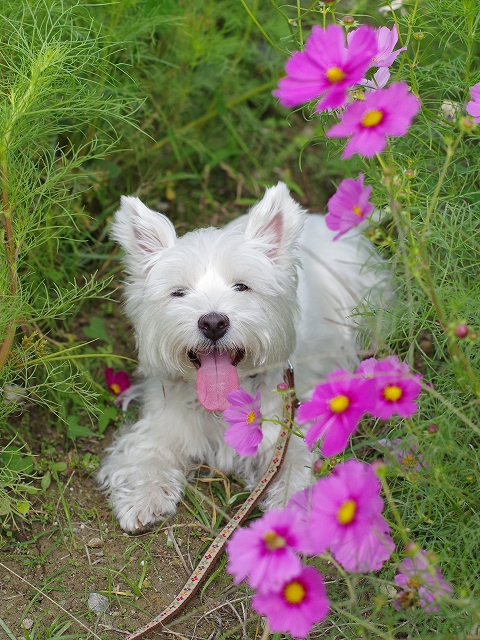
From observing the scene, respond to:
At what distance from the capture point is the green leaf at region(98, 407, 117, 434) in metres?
2.84

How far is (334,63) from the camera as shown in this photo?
1.57 meters

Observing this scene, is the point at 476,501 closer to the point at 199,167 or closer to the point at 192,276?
the point at 192,276

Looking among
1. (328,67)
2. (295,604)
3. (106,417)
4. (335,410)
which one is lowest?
(106,417)

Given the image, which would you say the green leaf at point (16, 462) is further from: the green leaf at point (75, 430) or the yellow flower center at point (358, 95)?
the yellow flower center at point (358, 95)

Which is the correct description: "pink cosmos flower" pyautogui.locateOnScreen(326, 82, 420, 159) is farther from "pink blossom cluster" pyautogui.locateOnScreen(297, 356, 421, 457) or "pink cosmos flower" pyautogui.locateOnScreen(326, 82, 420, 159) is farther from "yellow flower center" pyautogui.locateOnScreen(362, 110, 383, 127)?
"pink blossom cluster" pyautogui.locateOnScreen(297, 356, 421, 457)

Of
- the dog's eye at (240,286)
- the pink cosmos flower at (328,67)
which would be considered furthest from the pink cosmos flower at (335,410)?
the dog's eye at (240,286)

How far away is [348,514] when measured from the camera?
4.75ft

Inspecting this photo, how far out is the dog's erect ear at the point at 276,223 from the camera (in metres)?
2.38

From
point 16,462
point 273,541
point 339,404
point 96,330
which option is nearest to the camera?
point 273,541

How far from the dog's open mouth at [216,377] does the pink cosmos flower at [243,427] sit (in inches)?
18.4

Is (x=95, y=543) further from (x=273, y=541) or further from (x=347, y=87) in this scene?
(x=347, y=87)

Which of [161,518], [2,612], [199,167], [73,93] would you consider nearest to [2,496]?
[2,612]

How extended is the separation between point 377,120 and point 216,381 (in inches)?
41.6

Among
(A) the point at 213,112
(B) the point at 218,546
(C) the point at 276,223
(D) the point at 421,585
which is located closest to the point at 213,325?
(C) the point at 276,223
